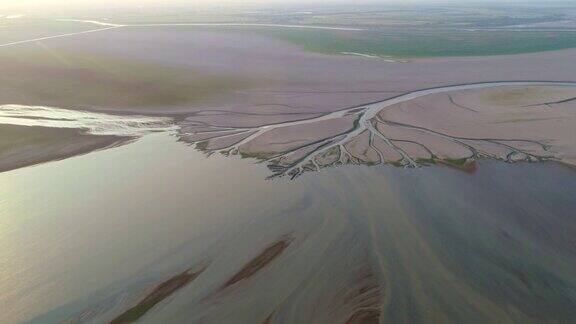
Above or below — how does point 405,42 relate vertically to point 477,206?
above

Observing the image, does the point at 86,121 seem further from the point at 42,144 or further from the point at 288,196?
the point at 288,196

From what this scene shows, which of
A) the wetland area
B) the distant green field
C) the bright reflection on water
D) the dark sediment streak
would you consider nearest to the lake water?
the wetland area

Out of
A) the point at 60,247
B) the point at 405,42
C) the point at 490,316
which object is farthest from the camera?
the point at 405,42

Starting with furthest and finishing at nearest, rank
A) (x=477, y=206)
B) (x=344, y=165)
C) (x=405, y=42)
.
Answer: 1. (x=405, y=42)
2. (x=344, y=165)
3. (x=477, y=206)

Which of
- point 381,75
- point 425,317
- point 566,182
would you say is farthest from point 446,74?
point 425,317

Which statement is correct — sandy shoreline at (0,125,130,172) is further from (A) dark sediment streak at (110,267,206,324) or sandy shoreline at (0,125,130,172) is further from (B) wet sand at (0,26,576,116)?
(A) dark sediment streak at (110,267,206,324)

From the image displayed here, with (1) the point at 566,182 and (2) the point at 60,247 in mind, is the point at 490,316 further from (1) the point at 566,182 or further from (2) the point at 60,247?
(2) the point at 60,247

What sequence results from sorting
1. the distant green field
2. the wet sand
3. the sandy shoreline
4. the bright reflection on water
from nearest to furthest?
the sandy shoreline < the bright reflection on water < the wet sand < the distant green field
